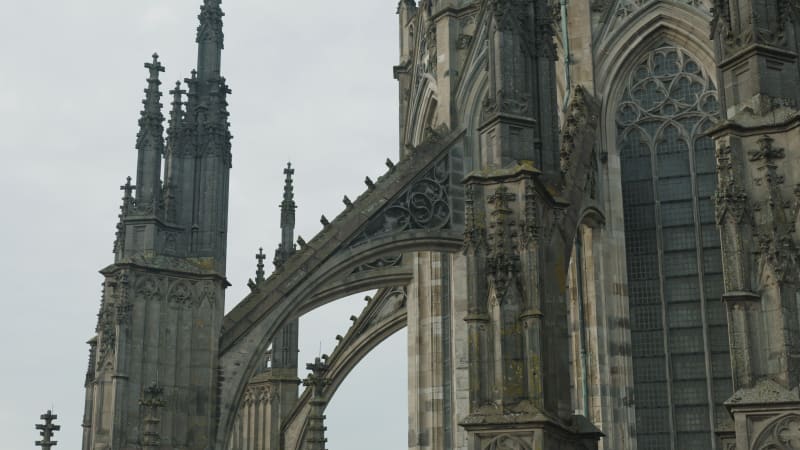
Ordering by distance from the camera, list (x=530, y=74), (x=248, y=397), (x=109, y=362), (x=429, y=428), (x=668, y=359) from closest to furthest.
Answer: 1. (x=530, y=74)
2. (x=109, y=362)
3. (x=668, y=359)
4. (x=429, y=428)
5. (x=248, y=397)

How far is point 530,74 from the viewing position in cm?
1936

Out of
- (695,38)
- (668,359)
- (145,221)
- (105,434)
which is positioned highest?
(695,38)

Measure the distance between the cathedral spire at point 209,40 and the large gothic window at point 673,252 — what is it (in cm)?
773

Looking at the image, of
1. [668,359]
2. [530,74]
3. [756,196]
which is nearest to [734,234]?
[756,196]

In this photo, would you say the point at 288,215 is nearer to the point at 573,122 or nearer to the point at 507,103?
the point at 573,122

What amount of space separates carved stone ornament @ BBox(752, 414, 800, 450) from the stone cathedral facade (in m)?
1.81

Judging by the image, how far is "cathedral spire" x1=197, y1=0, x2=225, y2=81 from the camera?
23.1 meters

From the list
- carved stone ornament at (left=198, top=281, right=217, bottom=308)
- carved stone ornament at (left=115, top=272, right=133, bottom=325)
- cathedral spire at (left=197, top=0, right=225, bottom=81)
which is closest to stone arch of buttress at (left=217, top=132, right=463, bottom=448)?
carved stone ornament at (left=198, top=281, right=217, bottom=308)

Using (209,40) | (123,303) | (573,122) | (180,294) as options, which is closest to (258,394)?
(180,294)

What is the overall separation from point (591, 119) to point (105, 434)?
10401 mm

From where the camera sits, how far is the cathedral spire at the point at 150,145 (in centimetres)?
2181

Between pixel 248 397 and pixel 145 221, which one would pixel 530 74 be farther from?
pixel 248 397

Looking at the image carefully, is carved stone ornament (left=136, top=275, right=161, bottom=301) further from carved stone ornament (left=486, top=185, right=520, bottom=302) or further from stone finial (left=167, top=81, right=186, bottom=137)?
carved stone ornament (left=486, top=185, right=520, bottom=302)

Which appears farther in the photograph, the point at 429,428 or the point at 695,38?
the point at 429,428
